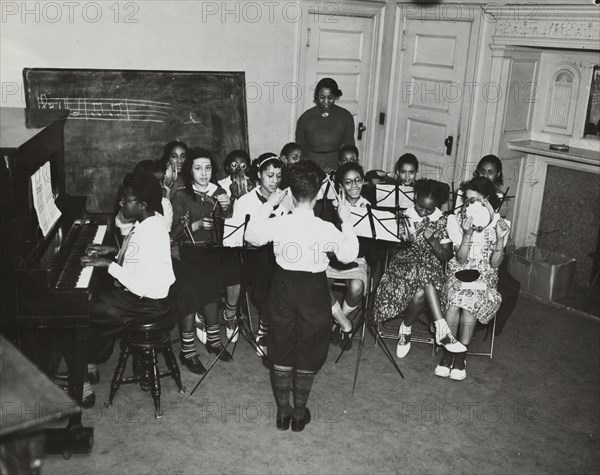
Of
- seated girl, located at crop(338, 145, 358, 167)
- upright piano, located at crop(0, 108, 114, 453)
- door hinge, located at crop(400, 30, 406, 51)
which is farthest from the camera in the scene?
door hinge, located at crop(400, 30, 406, 51)

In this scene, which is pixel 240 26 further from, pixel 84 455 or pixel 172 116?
pixel 84 455

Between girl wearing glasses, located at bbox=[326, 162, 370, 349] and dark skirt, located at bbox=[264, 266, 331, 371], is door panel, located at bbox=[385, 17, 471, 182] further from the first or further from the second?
dark skirt, located at bbox=[264, 266, 331, 371]

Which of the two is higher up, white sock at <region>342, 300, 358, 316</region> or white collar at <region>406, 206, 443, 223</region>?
white collar at <region>406, 206, 443, 223</region>

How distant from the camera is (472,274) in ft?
15.3

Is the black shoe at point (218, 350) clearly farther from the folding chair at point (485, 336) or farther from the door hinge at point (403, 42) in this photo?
the door hinge at point (403, 42)

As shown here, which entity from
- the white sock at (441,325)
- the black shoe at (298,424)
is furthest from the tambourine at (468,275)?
the black shoe at (298,424)

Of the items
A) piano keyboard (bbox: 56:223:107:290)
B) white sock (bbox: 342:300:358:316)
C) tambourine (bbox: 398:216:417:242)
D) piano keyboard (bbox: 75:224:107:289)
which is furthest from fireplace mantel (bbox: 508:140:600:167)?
piano keyboard (bbox: 75:224:107:289)

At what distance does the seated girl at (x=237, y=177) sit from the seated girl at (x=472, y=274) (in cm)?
156

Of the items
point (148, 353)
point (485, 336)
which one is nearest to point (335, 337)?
point (485, 336)

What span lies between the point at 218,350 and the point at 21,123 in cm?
197

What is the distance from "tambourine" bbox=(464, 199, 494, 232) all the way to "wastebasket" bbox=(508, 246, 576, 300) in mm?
1786

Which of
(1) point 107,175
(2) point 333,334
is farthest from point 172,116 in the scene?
(2) point 333,334

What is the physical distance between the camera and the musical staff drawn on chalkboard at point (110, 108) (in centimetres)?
577

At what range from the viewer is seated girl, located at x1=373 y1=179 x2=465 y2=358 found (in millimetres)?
4746
